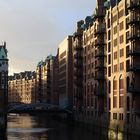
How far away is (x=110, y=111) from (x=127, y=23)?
23424 millimetres

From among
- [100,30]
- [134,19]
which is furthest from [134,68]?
[100,30]

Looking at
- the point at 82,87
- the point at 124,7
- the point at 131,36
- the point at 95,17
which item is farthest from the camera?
the point at 82,87

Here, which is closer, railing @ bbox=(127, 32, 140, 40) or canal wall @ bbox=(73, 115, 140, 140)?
canal wall @ bbox=(73, 115, 140, 140)

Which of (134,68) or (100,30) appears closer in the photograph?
(134,68)

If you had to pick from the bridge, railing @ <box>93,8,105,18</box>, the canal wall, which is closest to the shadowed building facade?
the bridge

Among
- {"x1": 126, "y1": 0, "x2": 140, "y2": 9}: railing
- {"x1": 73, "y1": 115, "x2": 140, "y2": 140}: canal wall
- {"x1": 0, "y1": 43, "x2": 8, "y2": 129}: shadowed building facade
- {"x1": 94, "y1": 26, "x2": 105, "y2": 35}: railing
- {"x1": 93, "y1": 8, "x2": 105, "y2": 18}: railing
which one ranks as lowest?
{"x1": 73, "y1": 115, "x2": 140, "y2": 140}: canal wall

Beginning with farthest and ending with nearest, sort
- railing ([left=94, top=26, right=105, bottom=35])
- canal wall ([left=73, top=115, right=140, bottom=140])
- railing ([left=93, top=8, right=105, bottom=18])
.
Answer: railing ([left=93, top=8, right=105, bottom=18])
railing ([left=94, top=26, right=105, bottom=35])
canal wall ([left=73, top=115, right=140, bottom=140])

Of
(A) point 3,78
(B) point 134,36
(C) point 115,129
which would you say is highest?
(B) point 134,36

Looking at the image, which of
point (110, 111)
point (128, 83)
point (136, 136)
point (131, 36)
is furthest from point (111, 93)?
point (136, 136)

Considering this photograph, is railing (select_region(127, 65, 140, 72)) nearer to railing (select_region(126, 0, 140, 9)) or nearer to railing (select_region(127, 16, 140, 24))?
railing (select_region(127, 16, 140, 24))

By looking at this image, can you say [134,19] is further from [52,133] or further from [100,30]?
[100,30]

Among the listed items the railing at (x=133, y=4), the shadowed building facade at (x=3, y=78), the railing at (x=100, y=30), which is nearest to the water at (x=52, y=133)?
the shadowed building facade at (x=3, y=78)

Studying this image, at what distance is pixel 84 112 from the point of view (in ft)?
494

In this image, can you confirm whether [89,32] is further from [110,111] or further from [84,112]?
[110,111]
